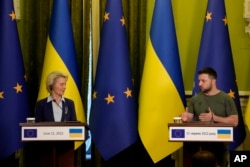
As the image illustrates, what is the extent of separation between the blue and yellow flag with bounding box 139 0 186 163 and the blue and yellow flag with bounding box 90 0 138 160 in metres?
0.14

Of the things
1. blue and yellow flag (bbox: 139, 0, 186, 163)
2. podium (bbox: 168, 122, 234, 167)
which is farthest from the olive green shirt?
blue and yellow flag (bbox: 139, 0, 186, 163)

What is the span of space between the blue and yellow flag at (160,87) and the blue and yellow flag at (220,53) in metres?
0.23

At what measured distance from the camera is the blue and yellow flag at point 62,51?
18.2ft

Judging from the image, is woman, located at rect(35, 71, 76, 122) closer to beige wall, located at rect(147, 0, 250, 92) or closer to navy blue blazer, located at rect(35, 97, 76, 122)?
navy blue blazer, located at rect(35, 97, 76, 122)

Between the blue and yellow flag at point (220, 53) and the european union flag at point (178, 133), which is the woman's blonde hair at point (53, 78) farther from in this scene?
the blue and yellow flag at point (220, 53)

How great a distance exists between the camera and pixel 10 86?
5.46 m

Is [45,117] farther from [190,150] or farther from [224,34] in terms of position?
[224,34]

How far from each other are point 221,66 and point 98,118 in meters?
1.29

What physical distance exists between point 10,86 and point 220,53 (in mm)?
2055

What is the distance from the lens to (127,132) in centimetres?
539

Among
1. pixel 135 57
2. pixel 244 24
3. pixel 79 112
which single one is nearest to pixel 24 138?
pixel 79 112

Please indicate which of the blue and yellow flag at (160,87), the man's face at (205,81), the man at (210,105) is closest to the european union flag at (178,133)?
the man at (210,105)

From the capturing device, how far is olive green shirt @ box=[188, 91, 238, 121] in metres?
4.79

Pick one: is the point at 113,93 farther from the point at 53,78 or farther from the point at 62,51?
the point at 53,78
